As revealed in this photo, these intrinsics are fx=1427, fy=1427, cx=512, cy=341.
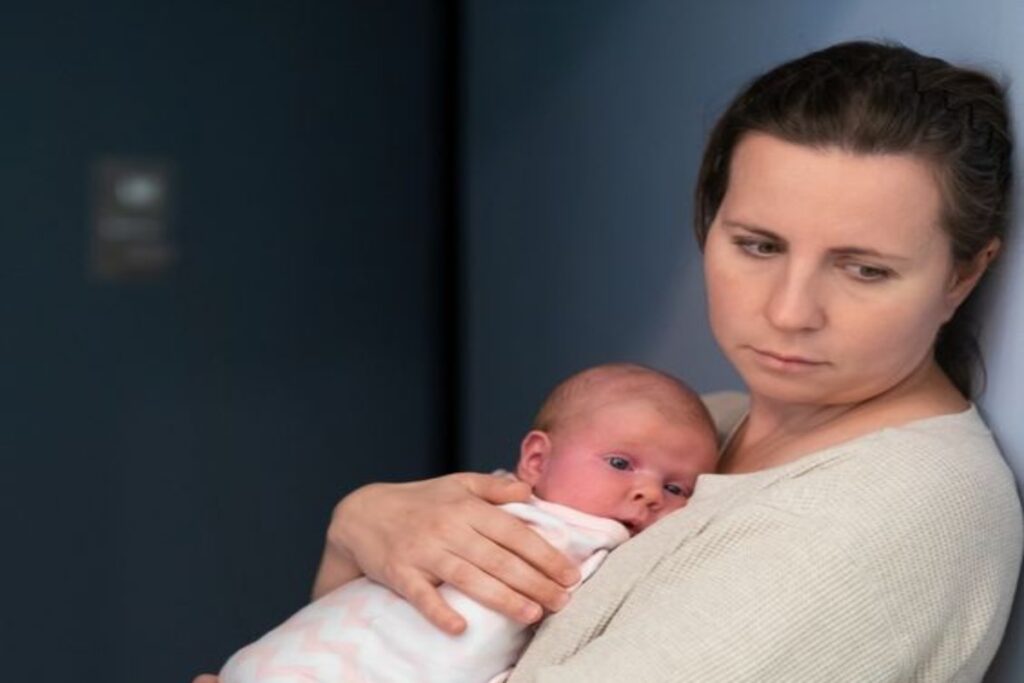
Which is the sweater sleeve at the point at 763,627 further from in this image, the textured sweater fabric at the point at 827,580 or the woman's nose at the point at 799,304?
the woman's nose at the point at 799,304

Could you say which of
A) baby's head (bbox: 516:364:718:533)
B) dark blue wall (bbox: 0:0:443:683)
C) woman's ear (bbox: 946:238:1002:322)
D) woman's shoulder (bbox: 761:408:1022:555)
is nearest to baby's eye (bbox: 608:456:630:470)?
baby's head (bbox: 516:364:718:533)

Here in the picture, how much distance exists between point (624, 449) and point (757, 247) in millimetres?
257

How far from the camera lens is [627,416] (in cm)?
150

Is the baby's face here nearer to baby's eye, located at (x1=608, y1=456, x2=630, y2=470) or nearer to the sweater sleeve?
baby's eye, located at (x1=608, y1=456, x2=630, y2=470)

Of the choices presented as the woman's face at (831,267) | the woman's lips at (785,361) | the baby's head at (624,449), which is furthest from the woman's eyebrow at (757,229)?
the baby's head at (624,449)

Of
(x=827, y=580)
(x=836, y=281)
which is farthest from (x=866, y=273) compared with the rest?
(x=827, y=580)

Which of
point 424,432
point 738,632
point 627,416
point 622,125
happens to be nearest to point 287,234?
point 424,432

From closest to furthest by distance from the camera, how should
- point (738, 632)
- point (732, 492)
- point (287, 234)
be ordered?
1. point (738, 632)
2. point (732, 492)
3. point (287, 234)

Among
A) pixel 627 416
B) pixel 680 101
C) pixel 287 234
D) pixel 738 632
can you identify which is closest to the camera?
pixel 738 632

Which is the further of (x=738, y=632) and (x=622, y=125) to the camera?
(x=622, y=125)

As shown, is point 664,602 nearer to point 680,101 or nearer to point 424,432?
point 680,101

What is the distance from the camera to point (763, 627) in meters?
1.16

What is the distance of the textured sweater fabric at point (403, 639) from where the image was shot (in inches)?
53.5

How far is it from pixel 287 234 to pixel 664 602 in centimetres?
173
